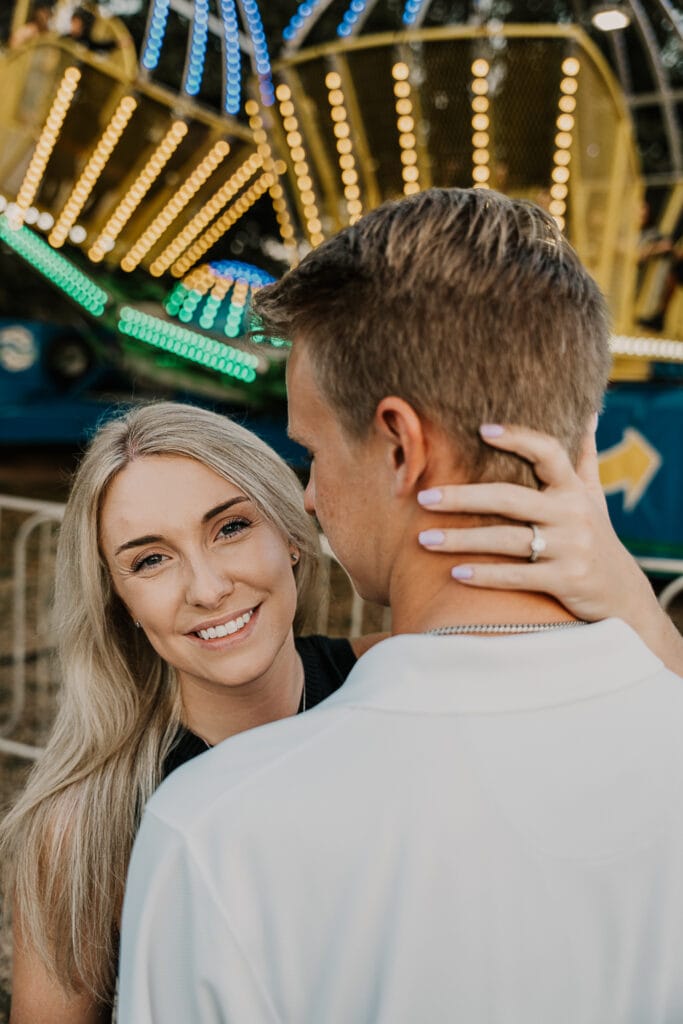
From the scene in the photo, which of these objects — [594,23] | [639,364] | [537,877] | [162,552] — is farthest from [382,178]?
[537,877]

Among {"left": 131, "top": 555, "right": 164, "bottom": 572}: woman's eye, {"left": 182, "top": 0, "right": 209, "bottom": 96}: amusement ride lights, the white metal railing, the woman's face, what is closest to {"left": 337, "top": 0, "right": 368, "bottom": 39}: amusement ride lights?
{"left": 182, "top": 0, "right": 209, "bottom": 96}: amusement ride lights

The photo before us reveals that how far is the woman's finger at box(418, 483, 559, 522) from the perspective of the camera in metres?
0.94

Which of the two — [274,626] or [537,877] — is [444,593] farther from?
[274,626]

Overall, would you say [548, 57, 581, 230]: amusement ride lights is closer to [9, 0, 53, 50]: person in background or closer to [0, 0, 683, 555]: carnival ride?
[0, 0, 683, 555]: carnival ride

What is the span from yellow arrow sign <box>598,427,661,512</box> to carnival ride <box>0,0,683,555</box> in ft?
0.05

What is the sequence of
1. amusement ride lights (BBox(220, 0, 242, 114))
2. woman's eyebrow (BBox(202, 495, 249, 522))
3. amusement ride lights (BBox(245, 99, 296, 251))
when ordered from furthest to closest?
amusement ride lights (BBox(245, 99, 296, 251)) → amusement ride lights (BBox(220, 0, 242, 114)) → woman's eyebrow (BBox(202, 495, 249, 522))

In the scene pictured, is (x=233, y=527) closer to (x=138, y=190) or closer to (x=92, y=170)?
(x=92, y=170)

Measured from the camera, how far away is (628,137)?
6.55 m

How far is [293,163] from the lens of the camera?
710 cm

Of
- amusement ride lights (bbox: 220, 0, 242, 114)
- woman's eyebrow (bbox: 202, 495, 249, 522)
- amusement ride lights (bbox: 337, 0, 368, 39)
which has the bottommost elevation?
woman's eyebrow (bbox: 202, 495, 249, 522)

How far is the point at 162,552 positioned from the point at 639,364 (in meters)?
5.82

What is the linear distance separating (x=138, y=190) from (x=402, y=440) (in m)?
8.28

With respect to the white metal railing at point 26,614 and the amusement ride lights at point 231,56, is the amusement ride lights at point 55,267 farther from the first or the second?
the white metal railing at point 26,614

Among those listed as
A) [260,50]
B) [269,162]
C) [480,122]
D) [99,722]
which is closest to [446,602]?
[99,722]
